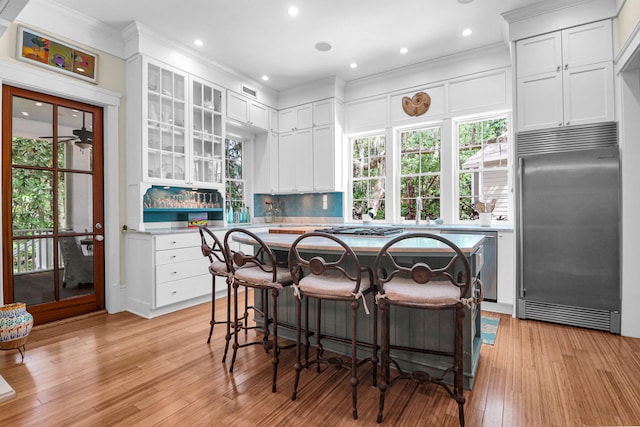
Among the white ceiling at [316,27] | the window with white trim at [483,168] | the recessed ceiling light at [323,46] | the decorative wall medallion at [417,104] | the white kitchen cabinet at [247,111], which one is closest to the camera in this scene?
the white ceiling at [316,27]

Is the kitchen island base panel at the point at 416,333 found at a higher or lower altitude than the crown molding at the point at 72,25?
lower

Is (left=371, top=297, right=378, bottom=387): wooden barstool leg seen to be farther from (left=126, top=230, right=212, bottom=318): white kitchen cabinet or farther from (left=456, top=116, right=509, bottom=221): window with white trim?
(left=456, top=116, right=509, bottom=221): window with white trim

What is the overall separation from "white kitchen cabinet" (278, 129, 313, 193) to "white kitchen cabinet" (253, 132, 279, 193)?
74mm

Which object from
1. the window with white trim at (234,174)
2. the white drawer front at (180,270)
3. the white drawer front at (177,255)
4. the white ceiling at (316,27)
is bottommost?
the white drawer front at (180,270)

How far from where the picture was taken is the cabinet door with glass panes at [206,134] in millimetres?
4371

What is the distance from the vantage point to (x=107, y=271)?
12.4ft

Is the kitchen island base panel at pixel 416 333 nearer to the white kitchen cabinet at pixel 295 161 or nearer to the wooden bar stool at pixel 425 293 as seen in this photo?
the wooden bar stool at pixel 425 293

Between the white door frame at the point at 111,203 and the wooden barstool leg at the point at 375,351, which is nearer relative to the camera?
the wooden barstool leg at the point at 375,351

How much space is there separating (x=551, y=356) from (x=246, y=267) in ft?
8.06

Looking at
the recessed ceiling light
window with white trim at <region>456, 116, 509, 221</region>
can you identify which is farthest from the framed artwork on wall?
window with white trim at <region>456, 116, 509, 221</region>

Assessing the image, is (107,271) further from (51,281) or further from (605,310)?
(605,310)

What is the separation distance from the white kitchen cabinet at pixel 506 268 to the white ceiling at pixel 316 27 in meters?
2.40

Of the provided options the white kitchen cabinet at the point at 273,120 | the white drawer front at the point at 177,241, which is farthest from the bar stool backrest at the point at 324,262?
the white kitchen cabinet at the point at 273,120

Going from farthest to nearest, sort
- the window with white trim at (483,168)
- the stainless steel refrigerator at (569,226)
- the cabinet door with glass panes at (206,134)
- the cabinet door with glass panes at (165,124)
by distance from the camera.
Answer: the cabinet door with glass panes at (206,134) → the window with white trim at (483,168) → the cabinet door with glass panes at (165,124) → the stainless steel refrigerator at (569,226)
